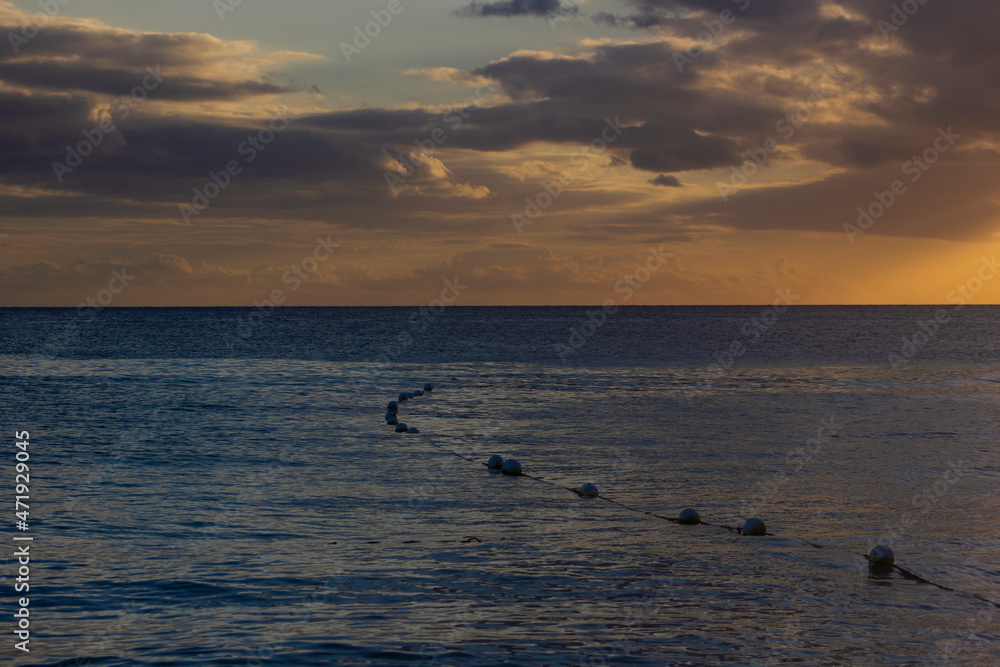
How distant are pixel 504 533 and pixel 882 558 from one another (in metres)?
5.54

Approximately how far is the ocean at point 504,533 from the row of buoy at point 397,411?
0.40 m

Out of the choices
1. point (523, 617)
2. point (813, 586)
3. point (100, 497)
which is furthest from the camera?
point (100, 497)

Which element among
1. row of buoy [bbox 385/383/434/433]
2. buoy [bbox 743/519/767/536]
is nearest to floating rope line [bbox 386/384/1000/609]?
buoy [bbox 743/519/767/536]

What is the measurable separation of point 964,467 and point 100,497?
1859cm

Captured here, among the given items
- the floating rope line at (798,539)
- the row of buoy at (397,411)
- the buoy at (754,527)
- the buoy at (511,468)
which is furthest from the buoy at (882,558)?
the row of buoy at (397,411)

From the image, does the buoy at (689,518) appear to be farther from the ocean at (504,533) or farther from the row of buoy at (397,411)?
the row of buoy at (397,411)

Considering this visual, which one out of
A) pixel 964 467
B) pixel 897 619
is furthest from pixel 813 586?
pixel 964 467

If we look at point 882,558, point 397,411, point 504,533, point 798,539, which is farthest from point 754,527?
point 397,411

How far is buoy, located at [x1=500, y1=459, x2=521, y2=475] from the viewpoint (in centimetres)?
1912

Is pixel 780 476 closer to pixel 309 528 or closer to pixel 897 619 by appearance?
pixel 897 619

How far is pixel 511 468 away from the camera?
19.1m

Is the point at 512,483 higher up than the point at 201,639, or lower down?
lower down

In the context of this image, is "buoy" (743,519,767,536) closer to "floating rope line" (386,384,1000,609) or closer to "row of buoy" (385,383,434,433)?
"floating rope line" (386,384,1000,609)

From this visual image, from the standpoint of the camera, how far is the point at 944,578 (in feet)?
37.6
